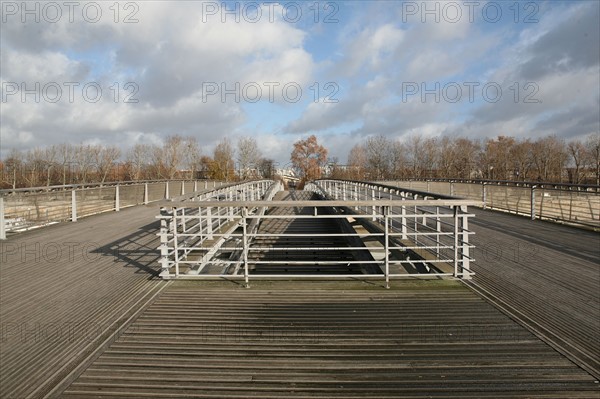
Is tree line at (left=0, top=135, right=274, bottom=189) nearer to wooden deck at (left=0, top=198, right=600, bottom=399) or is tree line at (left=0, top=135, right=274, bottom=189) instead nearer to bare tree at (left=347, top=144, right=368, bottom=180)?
bare tree at (left=347, top=144, right=368, bottom=180)

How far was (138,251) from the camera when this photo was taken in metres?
7.89

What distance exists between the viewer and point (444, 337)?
3793mm

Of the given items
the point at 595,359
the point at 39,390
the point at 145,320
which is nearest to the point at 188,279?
the point at 145,320

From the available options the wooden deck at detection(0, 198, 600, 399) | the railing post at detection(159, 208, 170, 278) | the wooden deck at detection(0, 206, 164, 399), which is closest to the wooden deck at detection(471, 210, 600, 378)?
the wooden deck at detection(0, 198, 600, 399)

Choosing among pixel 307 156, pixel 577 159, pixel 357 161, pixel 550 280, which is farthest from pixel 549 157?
pixel 550 280

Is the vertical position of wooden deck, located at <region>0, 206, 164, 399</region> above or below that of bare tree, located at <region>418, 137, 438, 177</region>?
below

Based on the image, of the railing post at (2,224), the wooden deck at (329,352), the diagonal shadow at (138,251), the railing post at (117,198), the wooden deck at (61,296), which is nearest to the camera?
the wooden deck at (329,352)

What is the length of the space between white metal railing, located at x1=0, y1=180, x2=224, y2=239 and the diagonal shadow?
1924 millimetres

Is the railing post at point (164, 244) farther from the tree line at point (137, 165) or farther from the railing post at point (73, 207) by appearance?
the tree line at point (137, 165)

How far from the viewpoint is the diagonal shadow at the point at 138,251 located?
657 cm

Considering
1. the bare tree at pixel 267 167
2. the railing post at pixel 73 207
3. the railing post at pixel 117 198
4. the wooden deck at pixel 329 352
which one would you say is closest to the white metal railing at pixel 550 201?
the wooden deck at pixel 329 352

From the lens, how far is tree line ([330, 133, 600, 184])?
154ft

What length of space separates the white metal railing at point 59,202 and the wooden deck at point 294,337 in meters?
4.60

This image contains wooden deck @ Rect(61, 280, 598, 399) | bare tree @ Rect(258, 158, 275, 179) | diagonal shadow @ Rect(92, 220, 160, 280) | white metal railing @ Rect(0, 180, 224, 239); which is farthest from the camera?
bare tree @ Rect(258, 158, 275, 179)
